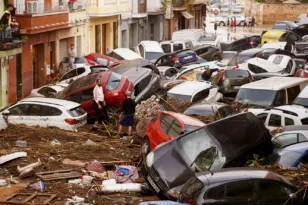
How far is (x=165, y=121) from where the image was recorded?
18219mm

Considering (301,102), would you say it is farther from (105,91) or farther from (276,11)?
(276,11)

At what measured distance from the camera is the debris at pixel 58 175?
15.8 meters

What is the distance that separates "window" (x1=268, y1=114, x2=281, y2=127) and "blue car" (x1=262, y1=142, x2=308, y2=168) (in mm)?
4682

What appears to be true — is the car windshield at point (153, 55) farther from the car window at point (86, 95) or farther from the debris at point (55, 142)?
the debris at point (55, 142)

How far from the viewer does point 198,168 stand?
14.9 metres

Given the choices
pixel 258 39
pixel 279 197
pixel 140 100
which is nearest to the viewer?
pixel 279 197

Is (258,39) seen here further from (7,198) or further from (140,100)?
(7,198)

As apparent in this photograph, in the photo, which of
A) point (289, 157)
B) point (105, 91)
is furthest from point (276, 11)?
point (289, 157)

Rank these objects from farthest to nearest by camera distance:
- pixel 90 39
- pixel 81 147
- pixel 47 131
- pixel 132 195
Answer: pixel 90 39
pixel 47 131
pixel 81 147
pixel 132 195

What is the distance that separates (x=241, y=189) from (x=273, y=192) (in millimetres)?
631

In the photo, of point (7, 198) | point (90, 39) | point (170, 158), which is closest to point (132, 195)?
point (170, 158)

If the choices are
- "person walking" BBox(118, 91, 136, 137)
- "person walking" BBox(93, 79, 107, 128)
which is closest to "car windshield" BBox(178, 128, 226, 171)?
"person walking" BBox(118, 91, 136, 137)

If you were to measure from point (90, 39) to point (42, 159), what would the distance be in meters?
28.7

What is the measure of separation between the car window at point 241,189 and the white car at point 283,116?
27.5 feet
